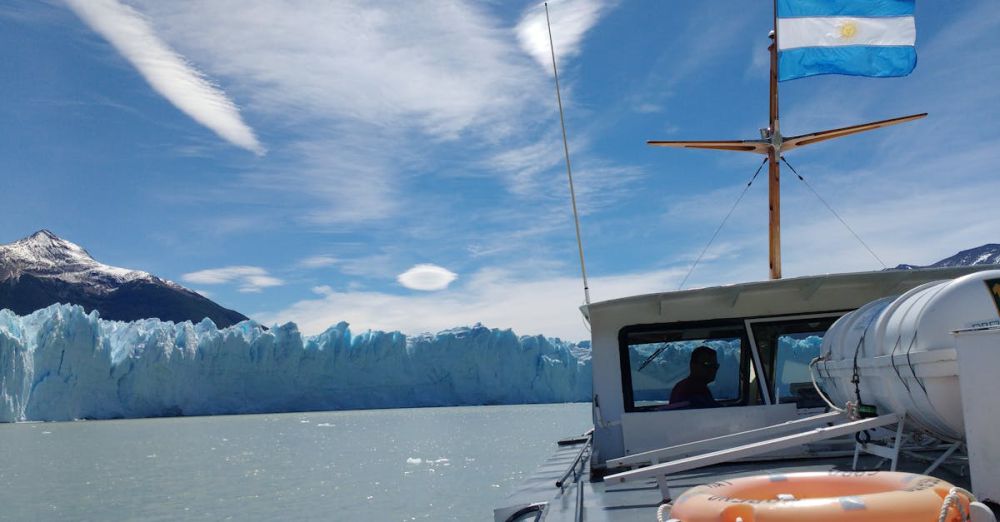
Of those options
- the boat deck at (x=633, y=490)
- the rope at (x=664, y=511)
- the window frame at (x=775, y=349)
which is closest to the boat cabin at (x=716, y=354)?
the window frame at (x=775, y=349)

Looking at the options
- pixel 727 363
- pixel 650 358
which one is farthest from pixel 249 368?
pixel 727 363

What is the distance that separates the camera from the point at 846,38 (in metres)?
9.05

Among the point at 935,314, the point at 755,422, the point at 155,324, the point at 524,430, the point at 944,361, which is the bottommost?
the point at 524,430

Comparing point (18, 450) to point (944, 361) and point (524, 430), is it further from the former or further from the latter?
point (944, 361)

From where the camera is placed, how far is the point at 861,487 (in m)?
2.84

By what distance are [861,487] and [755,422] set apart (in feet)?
11.8

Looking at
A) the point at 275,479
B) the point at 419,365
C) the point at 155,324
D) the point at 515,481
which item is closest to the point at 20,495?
the point at 275,479

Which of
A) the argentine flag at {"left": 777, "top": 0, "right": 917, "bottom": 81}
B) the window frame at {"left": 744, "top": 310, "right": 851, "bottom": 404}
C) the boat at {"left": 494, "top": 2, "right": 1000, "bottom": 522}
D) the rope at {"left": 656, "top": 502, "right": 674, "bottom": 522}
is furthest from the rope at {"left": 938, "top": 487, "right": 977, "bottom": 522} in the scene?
the argentine flag at {"left": 777, "top": 0, "right": 917, "bottom": 81}

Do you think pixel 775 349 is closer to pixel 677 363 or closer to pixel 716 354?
pixel 716 354

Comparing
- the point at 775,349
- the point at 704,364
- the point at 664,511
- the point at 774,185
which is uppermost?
the point at 774,185

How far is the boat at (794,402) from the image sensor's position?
287cm

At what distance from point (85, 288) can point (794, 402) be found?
137 m

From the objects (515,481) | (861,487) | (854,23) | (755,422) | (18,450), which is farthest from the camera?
(18,450)

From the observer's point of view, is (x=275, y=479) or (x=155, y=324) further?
(x=155, y=324)
